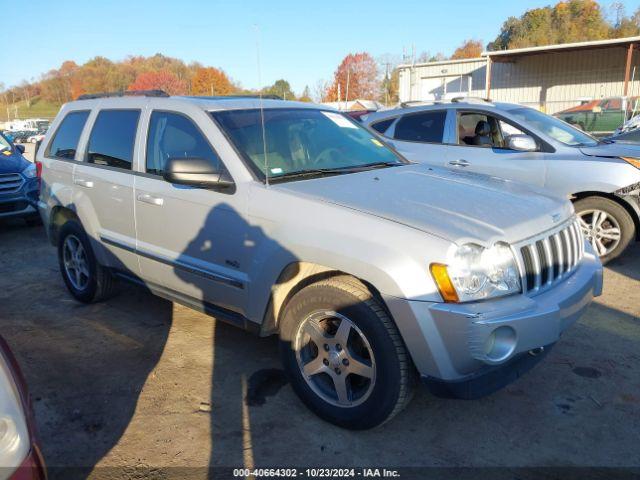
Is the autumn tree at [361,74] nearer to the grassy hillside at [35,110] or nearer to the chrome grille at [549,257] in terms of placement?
the grassy hillside at [35,110]

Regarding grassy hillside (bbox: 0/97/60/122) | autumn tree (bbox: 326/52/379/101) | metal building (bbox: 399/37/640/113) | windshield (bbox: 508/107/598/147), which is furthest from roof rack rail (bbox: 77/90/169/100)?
grassy hillside (bbox: 0/97/60/122)

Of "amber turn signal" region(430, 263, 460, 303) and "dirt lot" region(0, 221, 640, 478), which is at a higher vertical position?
"amber turn signal" region(430, 263, 460, 303)

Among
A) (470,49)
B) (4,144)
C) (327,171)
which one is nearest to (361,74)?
(470,49)

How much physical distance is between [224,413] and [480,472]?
4.86ft

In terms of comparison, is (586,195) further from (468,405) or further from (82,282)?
(82,282)

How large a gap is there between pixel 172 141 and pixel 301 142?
3.08 feet

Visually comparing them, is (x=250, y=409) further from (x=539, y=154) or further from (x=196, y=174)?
(x=539, y=154)

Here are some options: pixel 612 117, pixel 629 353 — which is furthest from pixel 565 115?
pixel 629 353

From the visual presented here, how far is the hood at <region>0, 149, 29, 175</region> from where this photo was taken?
8.34m

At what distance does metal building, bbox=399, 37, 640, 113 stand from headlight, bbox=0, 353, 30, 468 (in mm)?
29267

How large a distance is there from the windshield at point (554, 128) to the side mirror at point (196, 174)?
13.8ft

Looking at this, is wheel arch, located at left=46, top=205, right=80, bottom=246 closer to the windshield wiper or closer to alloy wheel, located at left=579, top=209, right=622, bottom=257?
the windshield wiper

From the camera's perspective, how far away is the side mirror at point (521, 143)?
575 cm

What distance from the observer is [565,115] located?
1859 centimetres
